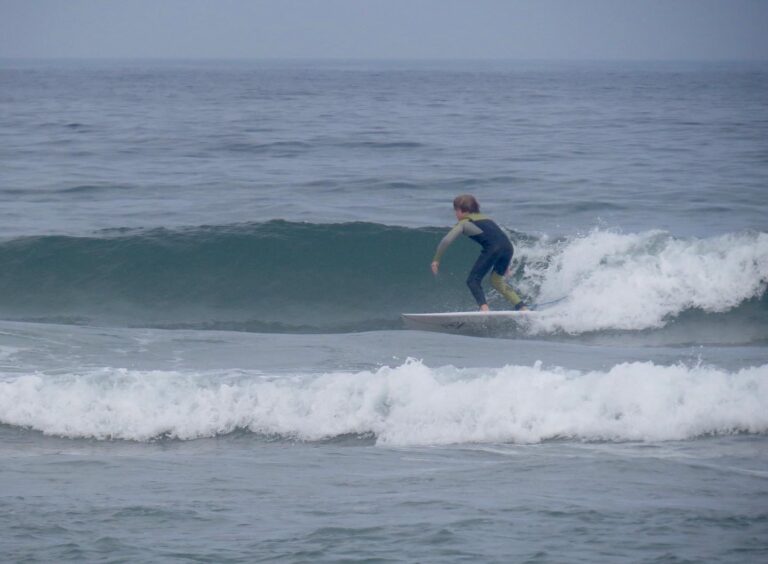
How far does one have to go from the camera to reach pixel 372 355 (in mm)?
10609

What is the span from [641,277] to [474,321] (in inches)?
128

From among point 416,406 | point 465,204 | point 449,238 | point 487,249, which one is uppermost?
point 465,204

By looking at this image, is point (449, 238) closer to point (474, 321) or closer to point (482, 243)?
point (482, 243)

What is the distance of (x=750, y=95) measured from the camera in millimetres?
56719

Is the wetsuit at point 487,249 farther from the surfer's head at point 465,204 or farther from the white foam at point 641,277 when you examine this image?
the white foam at point 641,277

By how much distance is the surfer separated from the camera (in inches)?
462

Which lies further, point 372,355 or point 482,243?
point 482,243

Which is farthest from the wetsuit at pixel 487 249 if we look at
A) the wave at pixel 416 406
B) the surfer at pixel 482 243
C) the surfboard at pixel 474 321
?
the wave at pixel 416 406

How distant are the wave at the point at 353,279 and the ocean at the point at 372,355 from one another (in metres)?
0.05

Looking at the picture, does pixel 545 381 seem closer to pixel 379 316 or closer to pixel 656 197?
pixel 379 316

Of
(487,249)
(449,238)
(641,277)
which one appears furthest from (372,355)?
(641,277)

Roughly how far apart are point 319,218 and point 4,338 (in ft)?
24.3

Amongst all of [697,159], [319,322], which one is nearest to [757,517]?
[319,322]

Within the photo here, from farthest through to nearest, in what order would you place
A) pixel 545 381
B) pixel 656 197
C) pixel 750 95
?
pixel 750 95, pixel 656 197, pixel 545 381
